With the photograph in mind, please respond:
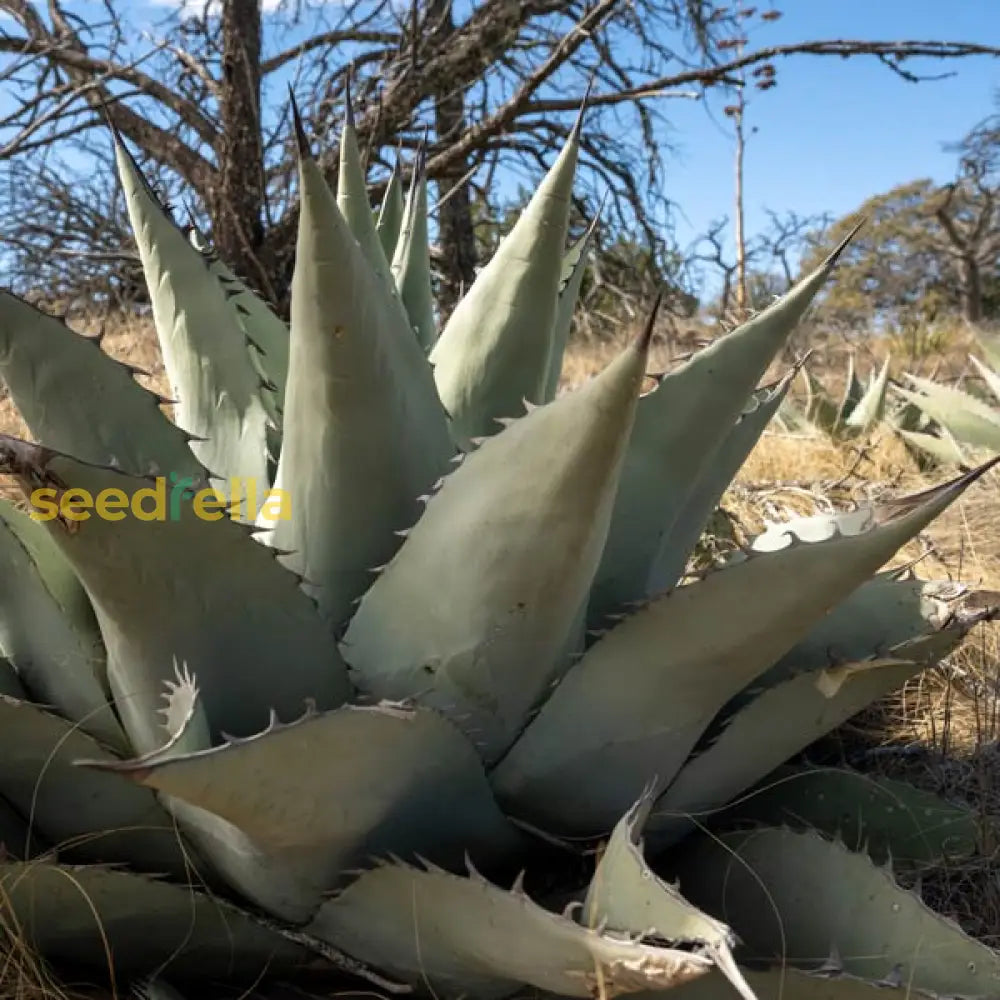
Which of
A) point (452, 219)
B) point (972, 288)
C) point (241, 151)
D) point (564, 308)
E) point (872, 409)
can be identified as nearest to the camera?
point (564, 308)

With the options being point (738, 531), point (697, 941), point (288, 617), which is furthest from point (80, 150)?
point (697, 941)

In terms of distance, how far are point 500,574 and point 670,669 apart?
0.17m

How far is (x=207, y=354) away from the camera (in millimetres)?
1185

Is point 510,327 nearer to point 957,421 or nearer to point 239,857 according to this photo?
point 239,857

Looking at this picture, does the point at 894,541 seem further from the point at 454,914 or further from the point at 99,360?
the point at 99,360

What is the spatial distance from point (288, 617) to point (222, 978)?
37cm

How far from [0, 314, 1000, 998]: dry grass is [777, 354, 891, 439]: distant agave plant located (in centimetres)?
8

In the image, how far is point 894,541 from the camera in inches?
31.7

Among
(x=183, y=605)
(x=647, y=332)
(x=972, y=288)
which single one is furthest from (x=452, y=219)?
(x=972, y=288)

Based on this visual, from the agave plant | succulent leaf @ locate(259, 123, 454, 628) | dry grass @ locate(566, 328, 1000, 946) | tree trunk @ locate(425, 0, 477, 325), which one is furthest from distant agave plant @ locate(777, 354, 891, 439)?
succulent leaf @ locate(259, 123, 454, 628)

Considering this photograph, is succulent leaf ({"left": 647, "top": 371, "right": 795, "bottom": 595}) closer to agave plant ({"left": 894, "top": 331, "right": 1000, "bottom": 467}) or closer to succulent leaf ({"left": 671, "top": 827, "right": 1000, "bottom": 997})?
succulent leaf ({"left": 671, "top": 827, "right": 1000, "bottom": 997})

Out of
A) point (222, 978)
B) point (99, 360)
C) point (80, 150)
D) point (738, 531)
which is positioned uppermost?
point (80, 150)

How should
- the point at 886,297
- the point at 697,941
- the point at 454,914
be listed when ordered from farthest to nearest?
the point at 886,297
the point at 454,914
the point at 697,941

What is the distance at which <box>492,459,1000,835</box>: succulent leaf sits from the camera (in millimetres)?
819
